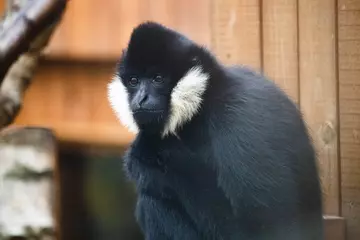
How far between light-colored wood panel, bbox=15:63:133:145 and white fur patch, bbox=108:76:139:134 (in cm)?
41

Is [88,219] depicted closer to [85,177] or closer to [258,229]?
[85,177]

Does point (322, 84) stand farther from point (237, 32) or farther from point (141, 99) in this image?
point (141, 99)

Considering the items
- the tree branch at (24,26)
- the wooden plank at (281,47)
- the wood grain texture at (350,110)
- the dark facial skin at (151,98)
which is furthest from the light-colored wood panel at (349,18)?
the tree branch at (24,26)

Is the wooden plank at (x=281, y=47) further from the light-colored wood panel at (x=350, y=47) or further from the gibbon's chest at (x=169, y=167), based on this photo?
the gibbon's chest at (x=169, y=167)

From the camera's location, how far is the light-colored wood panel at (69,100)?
2613mm

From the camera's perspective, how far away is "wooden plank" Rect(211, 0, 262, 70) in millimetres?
2338

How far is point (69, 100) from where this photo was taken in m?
2.66

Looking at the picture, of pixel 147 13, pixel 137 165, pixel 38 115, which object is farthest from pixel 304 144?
pixel 38 115

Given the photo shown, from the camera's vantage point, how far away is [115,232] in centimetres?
262

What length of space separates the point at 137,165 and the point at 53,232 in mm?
343

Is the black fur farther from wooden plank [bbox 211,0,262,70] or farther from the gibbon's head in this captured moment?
wooden plank [bbox 211,0,262,70]

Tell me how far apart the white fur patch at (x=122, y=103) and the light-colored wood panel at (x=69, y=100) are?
406mm

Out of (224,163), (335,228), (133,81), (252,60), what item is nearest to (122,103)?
(133,81)

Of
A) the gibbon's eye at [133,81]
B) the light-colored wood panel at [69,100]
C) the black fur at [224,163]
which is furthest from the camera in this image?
the light-colored wood panel at [69,100]
